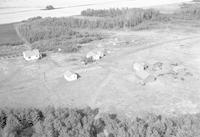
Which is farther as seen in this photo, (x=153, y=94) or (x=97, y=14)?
(x=97, y=14)

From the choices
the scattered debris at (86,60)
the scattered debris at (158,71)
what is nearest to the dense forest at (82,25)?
the scattered debris at (86,60)

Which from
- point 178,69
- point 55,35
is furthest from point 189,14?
point 178,69

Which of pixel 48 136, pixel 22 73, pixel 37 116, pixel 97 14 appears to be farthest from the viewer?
pixel 97 14

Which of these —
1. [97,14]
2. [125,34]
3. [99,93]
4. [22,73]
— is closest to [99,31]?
[125,34]

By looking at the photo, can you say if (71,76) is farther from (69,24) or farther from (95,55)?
(69,24)

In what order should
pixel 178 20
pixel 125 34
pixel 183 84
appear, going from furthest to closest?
pixel 178 20, pixel 125 34, pixel 183 84

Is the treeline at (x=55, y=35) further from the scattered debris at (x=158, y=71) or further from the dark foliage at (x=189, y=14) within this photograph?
the dark foliage at (x=189, y=14)

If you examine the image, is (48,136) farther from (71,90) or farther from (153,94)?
(153,94)
